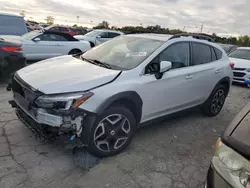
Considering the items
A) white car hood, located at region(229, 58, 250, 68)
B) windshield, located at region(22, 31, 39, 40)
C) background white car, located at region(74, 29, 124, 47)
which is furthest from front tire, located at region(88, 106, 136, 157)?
background white car, located at region(74, 29, 124, 47)

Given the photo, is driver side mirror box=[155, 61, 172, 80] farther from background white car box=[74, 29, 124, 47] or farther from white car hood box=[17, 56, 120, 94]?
background white car box=[74, 29, 124, 47]

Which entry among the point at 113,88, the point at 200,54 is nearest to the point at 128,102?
the point at 113,88

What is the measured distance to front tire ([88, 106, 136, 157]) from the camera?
2.90 metres

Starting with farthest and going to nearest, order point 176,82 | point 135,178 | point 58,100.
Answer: point 176,82, point 135,178, point 58,100

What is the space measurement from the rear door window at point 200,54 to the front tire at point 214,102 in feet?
2.26

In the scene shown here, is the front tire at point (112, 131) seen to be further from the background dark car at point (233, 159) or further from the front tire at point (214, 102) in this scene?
the front tire at point (214, 102)

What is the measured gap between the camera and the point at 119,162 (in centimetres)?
309

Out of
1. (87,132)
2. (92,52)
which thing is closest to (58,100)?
(87,132)

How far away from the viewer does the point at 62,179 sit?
267 centimetres

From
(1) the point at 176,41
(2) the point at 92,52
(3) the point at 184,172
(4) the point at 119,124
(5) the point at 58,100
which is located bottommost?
(3) the point at 184,172

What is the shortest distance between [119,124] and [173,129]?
153cm

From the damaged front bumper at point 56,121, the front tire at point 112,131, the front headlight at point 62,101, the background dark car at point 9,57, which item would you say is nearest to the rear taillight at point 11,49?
the background dark car at point 9,57

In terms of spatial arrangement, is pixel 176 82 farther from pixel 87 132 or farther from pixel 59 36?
pixel 59 36

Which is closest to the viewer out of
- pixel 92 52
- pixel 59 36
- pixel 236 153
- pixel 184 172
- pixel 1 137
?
pixel 236 153
